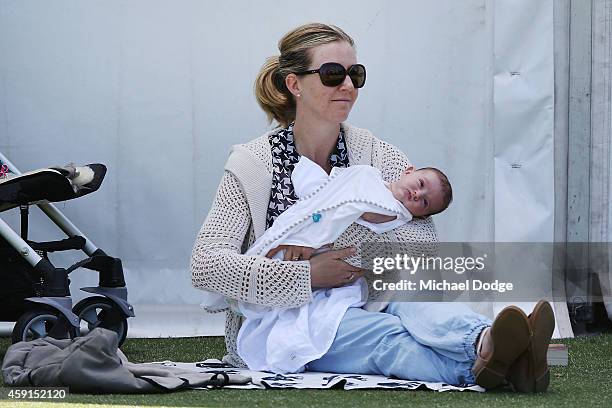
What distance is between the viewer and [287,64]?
352 centimetres

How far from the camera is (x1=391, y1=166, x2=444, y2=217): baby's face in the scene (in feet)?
10.7

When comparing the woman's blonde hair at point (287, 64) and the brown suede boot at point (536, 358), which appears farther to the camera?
the woman's blonde hair at point (287, 64)

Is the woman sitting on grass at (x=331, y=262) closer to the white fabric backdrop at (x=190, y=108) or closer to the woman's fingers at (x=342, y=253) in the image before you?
the woman's fingers at (x=342, y=253)

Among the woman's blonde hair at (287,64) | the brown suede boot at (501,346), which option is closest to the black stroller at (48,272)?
the woman's blonde hair at (287,64)

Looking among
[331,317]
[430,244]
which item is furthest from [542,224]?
[331,317]

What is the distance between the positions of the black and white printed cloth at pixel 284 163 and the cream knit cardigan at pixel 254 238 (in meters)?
0.02

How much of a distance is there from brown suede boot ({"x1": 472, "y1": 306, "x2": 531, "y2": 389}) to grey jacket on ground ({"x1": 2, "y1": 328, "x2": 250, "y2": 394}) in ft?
1.95

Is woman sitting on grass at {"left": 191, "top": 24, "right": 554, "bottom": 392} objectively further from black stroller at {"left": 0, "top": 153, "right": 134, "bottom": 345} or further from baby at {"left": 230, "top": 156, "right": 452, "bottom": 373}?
black stroller at {"left": 0, "top": 153, "right": 134, "bottom": 345}

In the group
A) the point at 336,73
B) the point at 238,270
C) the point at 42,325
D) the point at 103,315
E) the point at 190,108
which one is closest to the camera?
the point at 238,270

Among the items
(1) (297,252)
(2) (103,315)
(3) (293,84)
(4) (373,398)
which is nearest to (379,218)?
(1) (297,252)

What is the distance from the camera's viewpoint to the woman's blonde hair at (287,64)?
3.46m

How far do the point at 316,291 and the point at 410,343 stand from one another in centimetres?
32

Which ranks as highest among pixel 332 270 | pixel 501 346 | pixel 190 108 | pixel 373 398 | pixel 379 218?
pixel 190 108

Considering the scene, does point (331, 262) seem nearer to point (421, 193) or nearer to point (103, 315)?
→ point (421, 193)
